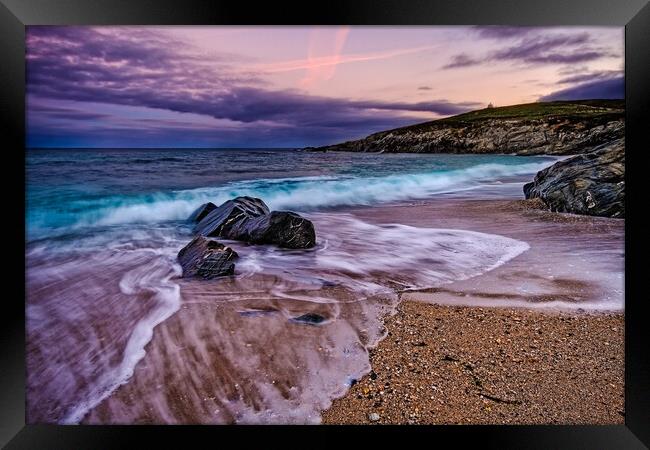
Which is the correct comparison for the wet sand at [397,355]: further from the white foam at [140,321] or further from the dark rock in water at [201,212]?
the dark rock in water at [201,212]

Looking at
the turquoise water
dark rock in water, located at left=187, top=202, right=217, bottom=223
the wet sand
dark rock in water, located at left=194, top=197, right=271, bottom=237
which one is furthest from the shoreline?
dark rock in water, located at left=187, top=202, right=217, bottom=223

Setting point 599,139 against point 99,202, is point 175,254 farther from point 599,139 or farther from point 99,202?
point 599,139

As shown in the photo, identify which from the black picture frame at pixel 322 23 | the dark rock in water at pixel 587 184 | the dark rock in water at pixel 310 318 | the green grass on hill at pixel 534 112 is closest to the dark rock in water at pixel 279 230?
the dark rock in water at pixel 310 318

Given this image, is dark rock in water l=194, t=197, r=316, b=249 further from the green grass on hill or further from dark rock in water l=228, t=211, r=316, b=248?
the green grass on hill

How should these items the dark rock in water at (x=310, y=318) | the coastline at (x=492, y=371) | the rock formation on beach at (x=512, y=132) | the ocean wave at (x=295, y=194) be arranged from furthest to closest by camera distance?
the ocean wave at (x=295, y=194), the rock formation on beach at (x=512, y=132), the dark rock in water at (x=310, y=318), the coastline at (x=492, y=371)

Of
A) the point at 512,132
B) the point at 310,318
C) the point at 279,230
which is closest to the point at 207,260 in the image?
the point at 279,230

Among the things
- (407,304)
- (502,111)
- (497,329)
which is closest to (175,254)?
(407,304)

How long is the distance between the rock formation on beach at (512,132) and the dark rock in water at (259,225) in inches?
22.4

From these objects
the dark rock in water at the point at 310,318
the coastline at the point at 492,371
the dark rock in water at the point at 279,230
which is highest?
the dark rock in water at the point at 279,230

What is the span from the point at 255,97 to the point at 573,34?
197cm

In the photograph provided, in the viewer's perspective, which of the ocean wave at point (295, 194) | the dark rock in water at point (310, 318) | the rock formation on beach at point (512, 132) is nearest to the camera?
the dark rock in water at point (310, 318)

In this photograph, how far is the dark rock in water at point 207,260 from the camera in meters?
2.72

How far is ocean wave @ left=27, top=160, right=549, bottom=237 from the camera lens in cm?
289

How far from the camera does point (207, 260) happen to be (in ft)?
8.96
